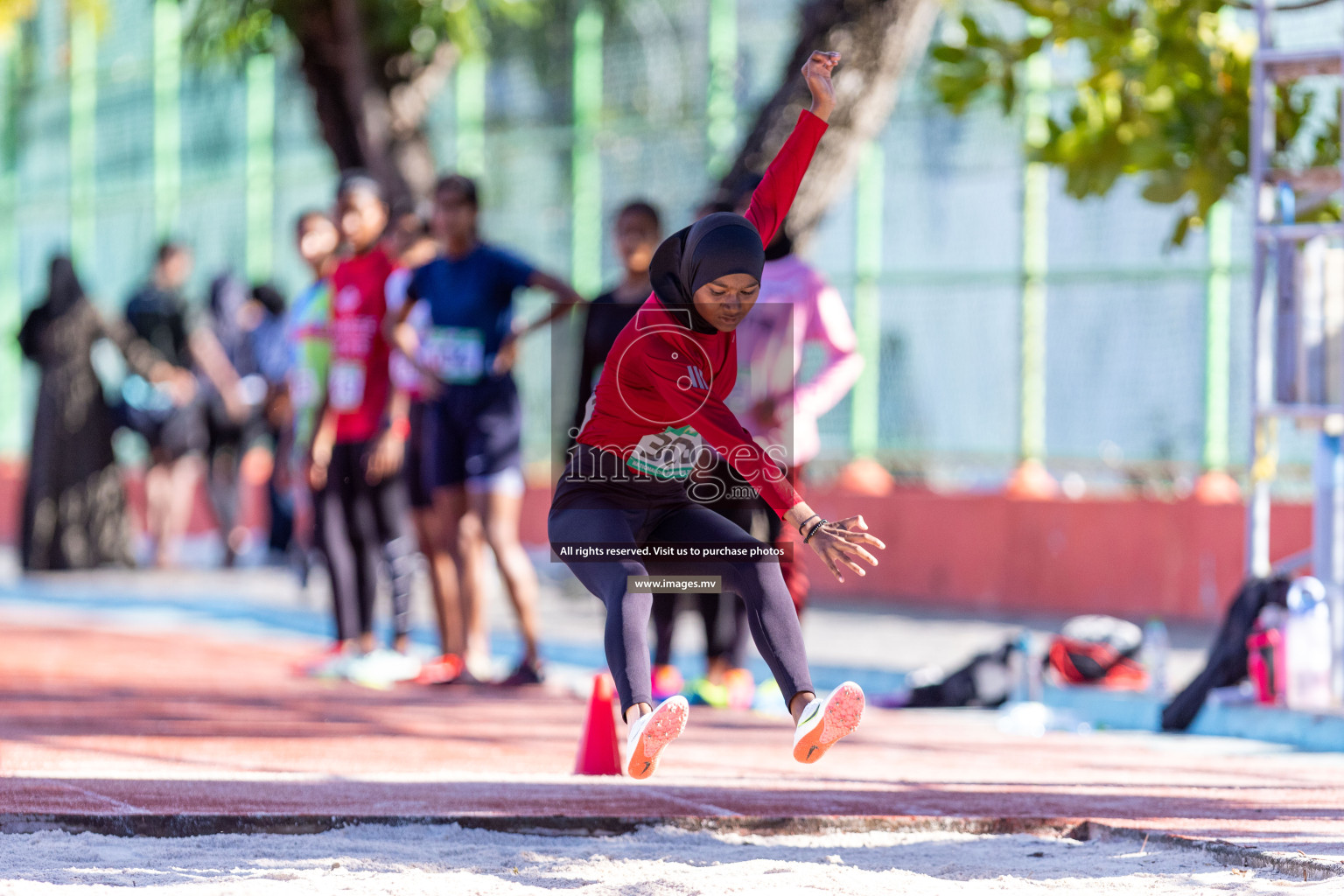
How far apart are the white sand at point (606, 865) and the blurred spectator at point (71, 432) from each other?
30.3ft

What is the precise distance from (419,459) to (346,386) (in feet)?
1.71

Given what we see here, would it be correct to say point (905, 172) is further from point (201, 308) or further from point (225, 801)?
point (225, 801)

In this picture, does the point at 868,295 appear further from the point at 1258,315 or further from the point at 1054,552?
the point at 1258,315

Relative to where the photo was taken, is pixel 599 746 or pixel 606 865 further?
pixel 599 746

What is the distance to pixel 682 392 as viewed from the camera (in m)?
4.76

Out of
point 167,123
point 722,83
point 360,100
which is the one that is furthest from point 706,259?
point 167,123

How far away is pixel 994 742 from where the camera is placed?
7.18 m

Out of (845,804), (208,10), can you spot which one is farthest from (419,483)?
(208,10)

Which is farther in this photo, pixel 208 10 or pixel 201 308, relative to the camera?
pixel 201 308

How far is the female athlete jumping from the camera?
4.62m

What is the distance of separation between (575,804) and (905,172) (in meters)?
8.22

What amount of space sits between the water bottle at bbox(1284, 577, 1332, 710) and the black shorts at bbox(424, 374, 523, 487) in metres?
3.24

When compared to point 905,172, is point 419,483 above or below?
below

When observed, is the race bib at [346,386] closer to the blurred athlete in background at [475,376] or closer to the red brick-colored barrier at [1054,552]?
the blurred athlete in background at [475,376]
